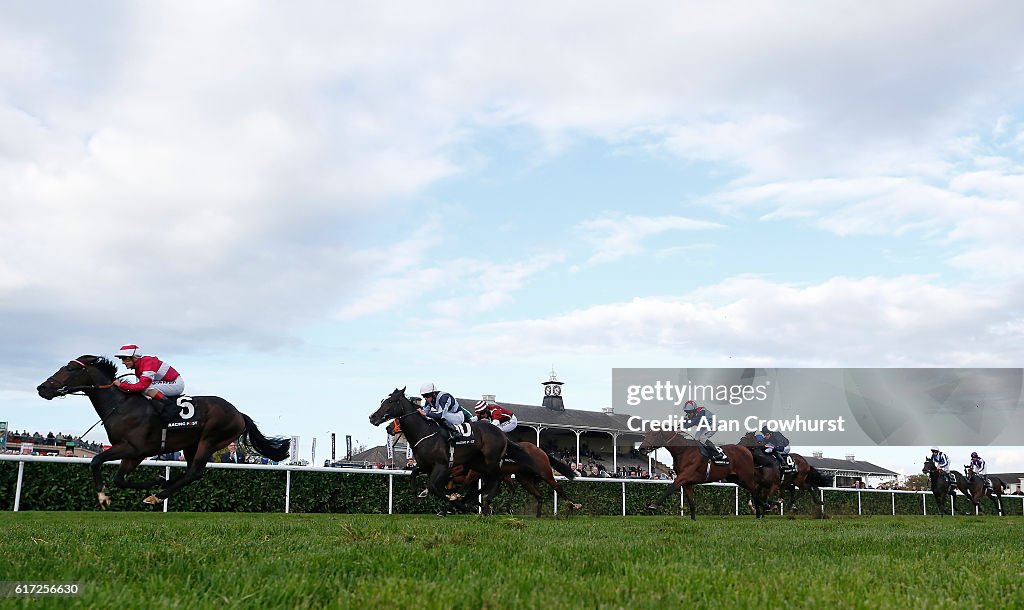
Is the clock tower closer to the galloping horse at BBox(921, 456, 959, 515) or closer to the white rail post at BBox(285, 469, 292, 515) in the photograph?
the galloping horse at BBox(921, 456, 959, 515)

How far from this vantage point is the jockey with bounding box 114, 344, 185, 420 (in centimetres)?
1103

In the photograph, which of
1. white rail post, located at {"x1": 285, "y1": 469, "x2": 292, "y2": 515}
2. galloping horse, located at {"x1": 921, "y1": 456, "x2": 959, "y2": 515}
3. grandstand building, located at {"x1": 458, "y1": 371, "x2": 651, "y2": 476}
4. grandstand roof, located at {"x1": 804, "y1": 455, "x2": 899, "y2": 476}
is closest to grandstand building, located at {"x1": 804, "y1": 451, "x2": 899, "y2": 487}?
grandstand roof, located at {"x1": 804, "y1": 455, "x2": 899, "y2": 476}

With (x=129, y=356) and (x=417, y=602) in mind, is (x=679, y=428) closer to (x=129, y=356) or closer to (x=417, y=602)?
(x=129, y=356)

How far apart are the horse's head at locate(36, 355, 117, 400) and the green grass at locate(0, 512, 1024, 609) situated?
4.60 meters

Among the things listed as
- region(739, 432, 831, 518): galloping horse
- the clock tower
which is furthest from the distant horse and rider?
the clock tower

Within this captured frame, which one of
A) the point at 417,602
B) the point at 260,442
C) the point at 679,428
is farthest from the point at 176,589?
the point at 679,428

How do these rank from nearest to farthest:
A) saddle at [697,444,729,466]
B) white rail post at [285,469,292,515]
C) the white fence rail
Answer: the white fence rail < white rail post at [285,469,292,515] < saddle at [697,444,729,466]

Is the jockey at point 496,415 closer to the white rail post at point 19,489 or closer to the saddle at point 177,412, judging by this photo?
the saddle at point 177,412

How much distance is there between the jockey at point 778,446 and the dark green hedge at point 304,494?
2894 millimetres

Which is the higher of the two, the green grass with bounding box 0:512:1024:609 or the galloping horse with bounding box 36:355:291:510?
the galloping horse with bounding box 36:355:291:510

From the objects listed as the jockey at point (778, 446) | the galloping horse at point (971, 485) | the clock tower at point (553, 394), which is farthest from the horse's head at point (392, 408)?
the clock tower at point (553, 394)

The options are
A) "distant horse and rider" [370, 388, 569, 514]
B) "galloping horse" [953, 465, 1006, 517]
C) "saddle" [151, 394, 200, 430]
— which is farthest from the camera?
"galloping horse" [953, 465, 1006, 517]

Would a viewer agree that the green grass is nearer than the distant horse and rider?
Yes

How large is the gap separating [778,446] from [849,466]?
5011 cm
